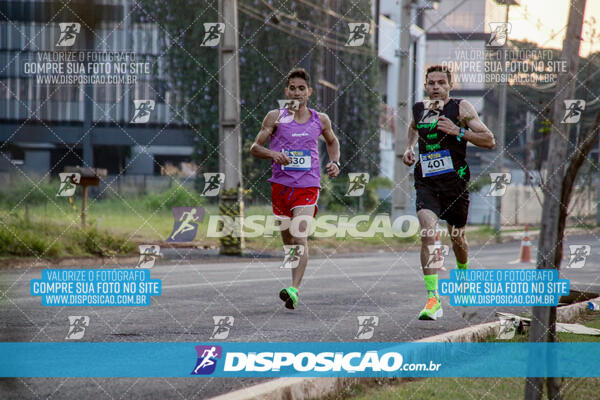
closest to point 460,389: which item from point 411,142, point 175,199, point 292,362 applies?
point 292,362

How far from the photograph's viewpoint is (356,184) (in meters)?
4.71

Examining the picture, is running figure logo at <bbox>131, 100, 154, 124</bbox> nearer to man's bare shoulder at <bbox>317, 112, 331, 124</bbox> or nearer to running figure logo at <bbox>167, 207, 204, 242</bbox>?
running figure logo at <bbox>167, 207, 204, 242</bbox>

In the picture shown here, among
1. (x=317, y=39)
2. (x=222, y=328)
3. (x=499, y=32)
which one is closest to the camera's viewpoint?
(x=499, y=32)

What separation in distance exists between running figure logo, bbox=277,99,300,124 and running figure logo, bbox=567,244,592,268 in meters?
1.81

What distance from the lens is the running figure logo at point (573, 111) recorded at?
3231 mm

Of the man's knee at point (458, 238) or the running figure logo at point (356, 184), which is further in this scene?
the man's knee at point (458, 238)

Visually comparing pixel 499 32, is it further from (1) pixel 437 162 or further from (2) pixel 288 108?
(2) pixel 288 108

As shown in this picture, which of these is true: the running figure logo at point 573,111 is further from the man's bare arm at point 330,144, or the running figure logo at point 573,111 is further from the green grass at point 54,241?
the green grass at point 54,241

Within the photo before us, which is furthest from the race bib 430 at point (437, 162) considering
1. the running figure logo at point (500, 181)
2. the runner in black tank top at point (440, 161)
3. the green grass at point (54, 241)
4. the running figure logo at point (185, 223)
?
the green grass at point (54, 241)

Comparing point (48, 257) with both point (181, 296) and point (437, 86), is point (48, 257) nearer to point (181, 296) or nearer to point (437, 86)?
point (181, 296)

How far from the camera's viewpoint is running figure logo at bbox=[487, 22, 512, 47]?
4371mm

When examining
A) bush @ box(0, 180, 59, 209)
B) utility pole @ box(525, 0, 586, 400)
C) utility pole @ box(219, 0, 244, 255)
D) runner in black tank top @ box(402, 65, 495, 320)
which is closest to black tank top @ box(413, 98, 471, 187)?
runner in black tank top @ box(402, 65, 495, 320)

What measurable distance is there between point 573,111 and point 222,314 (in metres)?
3.74

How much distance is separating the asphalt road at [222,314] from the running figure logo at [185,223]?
2.14 ft
